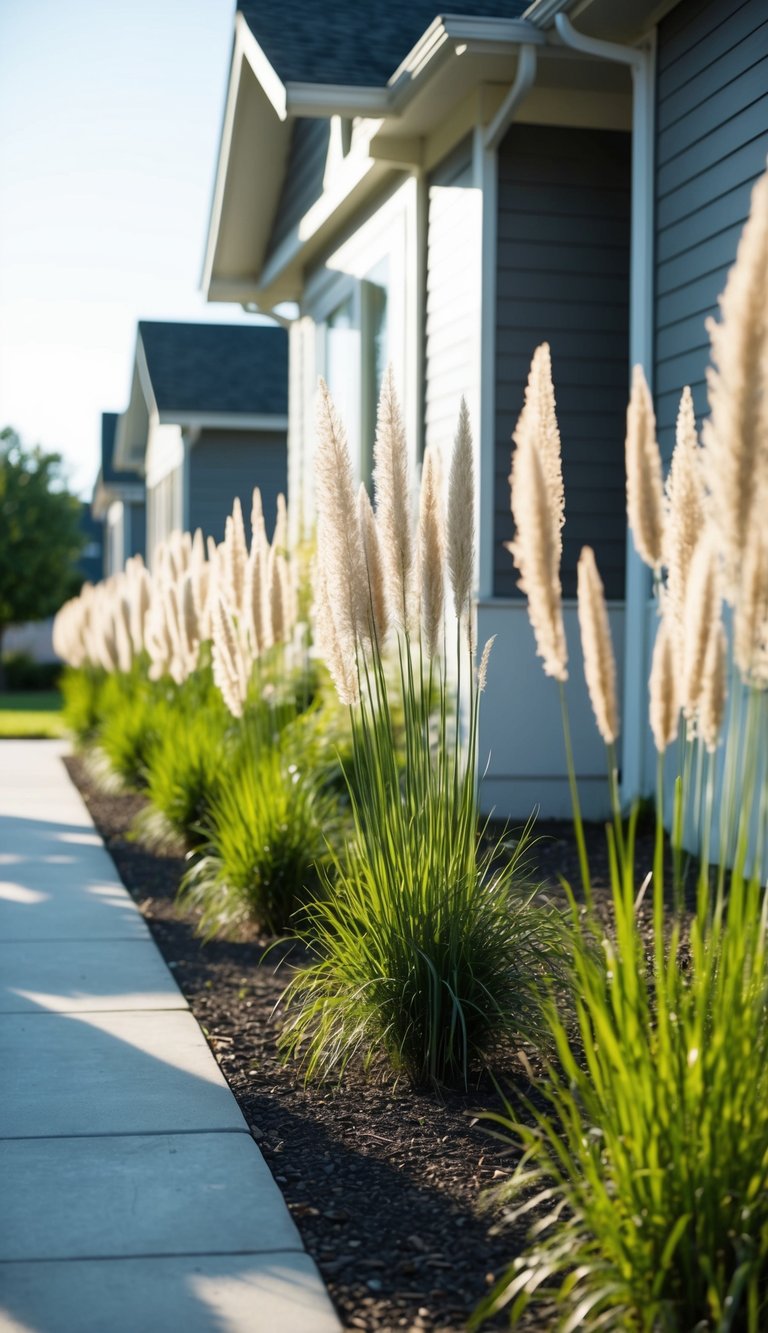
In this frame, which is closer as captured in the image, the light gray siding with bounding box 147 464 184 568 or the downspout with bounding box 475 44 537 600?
the downspout with bounding box 475 44 537 600

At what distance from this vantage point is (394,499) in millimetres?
3385

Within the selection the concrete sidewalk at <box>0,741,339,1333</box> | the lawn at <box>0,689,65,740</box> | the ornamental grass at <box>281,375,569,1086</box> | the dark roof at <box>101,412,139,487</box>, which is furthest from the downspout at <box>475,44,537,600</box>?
the dark roof at <box>101,412,139,487</box>

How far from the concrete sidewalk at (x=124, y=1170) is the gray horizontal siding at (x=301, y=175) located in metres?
6.74

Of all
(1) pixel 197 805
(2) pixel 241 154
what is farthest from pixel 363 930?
(2) pixel 241 154

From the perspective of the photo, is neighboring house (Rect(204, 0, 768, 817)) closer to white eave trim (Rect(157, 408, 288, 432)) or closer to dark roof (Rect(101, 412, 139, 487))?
white eave trim (Rect(157, 408, 288, 432))

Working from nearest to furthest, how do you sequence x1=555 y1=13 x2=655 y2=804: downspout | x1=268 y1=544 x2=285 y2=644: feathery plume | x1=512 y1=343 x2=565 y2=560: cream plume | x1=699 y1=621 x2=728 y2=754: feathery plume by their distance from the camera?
x1=699 y1=621 x2=728 y2=754: feathery plume < x1=512 y1=343 x2=565 y2=560: cream plume < x1=268 y1=544 x2=285 y2=644: feathery plume < x1=555 y1=13 x2=655 y2=804: downspout

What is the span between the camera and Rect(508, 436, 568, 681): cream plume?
2.16 metres

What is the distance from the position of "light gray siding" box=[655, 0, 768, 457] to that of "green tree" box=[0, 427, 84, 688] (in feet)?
86.3

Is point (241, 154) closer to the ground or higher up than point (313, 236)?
higher up

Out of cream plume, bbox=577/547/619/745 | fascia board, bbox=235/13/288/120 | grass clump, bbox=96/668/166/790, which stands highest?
fascia board, bbox=235/13/288/120

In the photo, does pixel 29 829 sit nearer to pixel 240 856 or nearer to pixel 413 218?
pixel 240 856

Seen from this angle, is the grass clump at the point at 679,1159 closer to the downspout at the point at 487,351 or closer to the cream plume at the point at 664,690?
the cream plume at the point at 664,690

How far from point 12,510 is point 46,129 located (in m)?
15.1

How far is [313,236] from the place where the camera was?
9938 millimetres
